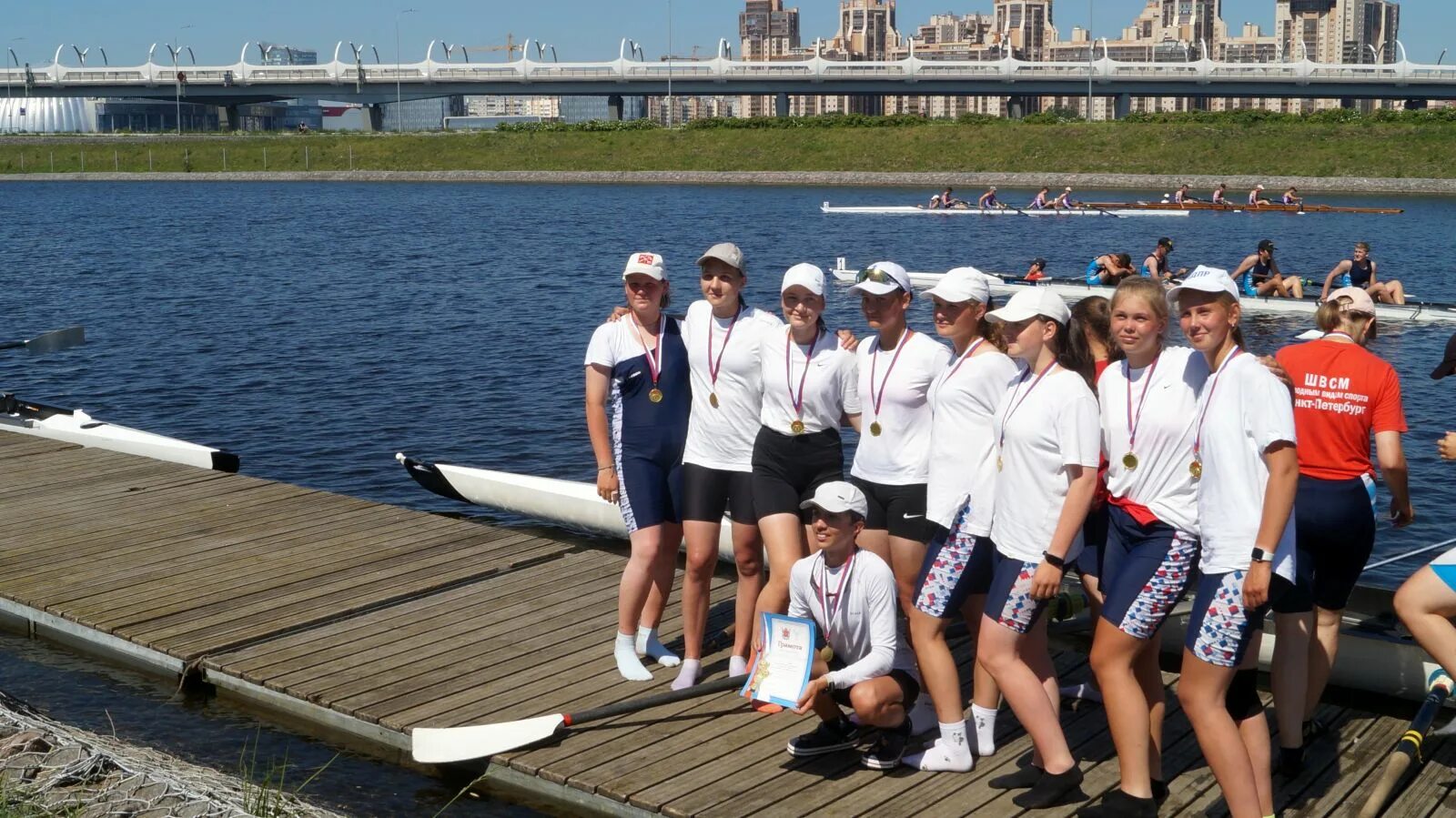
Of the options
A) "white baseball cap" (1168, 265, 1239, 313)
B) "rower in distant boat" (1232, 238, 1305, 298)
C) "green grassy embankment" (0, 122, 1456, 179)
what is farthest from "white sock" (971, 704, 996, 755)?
"green grassy embankment" (0, 122, 1456, 179)

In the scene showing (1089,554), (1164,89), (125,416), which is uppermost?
(1164,89)

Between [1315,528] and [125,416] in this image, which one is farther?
[125,416]

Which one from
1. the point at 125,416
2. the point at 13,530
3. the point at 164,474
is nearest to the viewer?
the point at 13,530

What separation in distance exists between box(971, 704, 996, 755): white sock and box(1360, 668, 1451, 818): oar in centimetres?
162

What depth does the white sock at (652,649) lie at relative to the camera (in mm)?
7931

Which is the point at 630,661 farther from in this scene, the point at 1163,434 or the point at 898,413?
the point at 1163,434

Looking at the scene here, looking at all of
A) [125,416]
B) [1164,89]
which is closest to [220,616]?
[125,416]

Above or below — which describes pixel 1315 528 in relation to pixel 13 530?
above

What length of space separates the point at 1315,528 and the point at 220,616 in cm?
661

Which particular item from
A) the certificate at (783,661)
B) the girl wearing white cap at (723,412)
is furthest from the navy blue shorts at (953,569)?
the girl wearing white cap at (723,412)

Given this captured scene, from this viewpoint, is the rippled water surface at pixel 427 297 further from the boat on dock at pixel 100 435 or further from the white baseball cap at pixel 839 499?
the white baseball cap at pixel 839 499

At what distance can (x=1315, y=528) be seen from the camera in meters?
6.30

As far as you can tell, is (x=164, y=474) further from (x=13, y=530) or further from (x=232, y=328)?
(x=232, y=328)

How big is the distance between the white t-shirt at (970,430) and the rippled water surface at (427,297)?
769 cm
